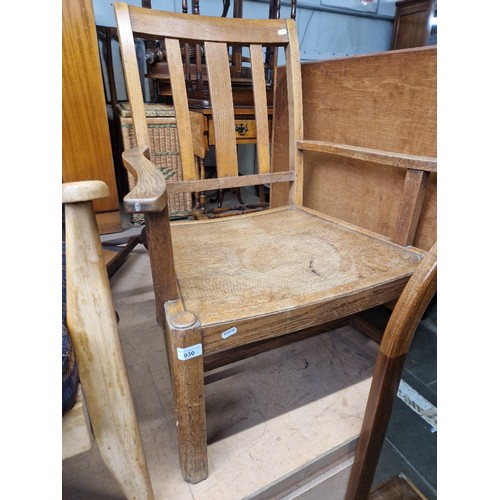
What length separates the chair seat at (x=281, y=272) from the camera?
0.58 metres

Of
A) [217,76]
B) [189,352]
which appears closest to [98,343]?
[189,352]

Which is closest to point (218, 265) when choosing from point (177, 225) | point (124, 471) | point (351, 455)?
point (177, 225)

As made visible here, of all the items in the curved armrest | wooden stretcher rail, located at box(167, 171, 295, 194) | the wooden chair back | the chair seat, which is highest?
the wooden chair back

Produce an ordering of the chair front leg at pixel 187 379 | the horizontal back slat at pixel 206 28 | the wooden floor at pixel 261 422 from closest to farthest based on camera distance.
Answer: the chair front leg at pixel 187 379, the wooden floor at pixel 261 422, the horizontal back slat at pixel 206 28

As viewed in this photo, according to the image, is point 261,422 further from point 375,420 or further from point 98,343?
point 98,343

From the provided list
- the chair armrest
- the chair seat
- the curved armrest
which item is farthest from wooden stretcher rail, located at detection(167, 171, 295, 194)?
the chair armrest

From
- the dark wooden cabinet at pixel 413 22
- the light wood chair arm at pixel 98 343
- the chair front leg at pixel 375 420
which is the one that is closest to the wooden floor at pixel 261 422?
the chair front leg at pixel 375 420

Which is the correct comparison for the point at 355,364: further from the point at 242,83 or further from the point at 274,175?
the point at 242,83

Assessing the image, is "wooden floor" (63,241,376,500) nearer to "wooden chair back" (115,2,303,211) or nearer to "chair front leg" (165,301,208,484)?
"chair front leg" (165,301,208,484)

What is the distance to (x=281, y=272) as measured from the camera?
27.2 inches

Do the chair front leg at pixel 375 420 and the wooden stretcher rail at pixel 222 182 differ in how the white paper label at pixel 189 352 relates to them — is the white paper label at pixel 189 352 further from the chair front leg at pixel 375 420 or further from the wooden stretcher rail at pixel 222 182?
the wooden stretcher rail at pixel 222 182

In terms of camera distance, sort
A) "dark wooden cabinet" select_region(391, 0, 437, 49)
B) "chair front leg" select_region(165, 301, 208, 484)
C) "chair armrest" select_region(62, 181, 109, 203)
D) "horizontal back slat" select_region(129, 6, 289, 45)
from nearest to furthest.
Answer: "chair armrest" select_region(62, 181, 109, 203) < "chair front leg" select_region(165, 301, 208, 484) < "horizontal back slat" select_region(129, 6, 289, 45) < "dark wooden cabinet" select_region(391, 0, 437, 49)

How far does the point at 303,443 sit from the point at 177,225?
636 millimetres

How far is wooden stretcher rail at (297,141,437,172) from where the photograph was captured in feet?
2.35
